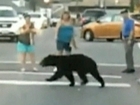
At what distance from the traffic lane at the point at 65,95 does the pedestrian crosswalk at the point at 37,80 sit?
1.54 feet

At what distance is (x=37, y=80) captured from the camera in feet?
44.9

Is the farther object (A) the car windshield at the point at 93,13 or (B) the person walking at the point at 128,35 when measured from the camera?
(A) the car windshield at the point at 93,13

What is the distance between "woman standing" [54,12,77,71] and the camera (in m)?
14.2

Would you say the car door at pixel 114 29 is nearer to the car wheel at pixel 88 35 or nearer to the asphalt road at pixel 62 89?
the car wheel at pixel 88 35

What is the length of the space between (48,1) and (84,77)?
70.9 meters

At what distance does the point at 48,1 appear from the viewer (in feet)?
272

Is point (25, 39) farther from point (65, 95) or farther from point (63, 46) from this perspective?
point (65, 95)

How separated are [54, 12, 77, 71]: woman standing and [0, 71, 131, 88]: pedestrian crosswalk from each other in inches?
33.1

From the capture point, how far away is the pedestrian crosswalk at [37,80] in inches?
517

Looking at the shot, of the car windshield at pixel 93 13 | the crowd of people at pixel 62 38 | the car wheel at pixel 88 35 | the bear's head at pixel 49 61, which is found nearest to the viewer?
the bear's head at pixel 49 61

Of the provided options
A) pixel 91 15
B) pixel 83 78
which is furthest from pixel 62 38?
pixel 91 15

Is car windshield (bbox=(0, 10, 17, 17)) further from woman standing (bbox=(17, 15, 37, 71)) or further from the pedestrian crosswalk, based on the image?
the pedestrian crosswalk

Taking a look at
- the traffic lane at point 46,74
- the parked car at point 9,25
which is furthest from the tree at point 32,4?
the traffic lane at point 46,74

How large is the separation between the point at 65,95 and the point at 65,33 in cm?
317
